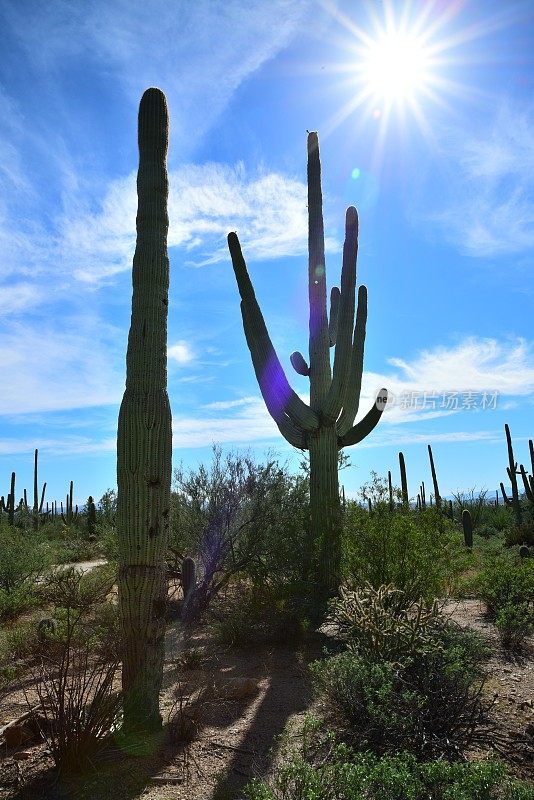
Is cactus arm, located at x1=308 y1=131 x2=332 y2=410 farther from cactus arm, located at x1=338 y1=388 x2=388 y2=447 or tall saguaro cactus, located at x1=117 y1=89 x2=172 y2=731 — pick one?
tall saguaro cactus, located at x1=117 y1=89 x2=172 y2=731

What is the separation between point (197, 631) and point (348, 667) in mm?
4639

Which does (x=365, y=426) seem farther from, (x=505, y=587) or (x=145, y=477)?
(x=145, y=477)

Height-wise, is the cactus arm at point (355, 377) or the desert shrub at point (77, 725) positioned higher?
the cactus arm at point (355, 377)

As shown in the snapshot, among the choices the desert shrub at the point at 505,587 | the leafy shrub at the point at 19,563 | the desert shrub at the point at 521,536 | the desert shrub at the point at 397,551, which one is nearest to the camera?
the desert shrub at the point at 397,551

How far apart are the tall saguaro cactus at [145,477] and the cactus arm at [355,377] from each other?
206 inches

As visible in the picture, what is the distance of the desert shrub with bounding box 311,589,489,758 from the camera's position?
13.9 ft

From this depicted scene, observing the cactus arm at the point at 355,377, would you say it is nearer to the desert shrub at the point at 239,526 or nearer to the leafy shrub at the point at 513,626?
the desert shrub at the point at 239,526

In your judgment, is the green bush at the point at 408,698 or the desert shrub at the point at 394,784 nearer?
the desert shrub at the point at 394,784

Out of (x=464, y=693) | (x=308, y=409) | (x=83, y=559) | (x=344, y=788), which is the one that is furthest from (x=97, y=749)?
(x=83, y=559)

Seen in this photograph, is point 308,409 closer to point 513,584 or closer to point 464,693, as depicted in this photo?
point 513,584

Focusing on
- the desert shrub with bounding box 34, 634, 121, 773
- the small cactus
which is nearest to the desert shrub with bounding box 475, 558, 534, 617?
A: the small cactus

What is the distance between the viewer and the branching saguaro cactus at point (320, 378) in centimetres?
919

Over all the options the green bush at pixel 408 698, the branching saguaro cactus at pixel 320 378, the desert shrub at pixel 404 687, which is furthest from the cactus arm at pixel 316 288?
the green bush at pixel 408 698

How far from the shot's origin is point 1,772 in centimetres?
382
